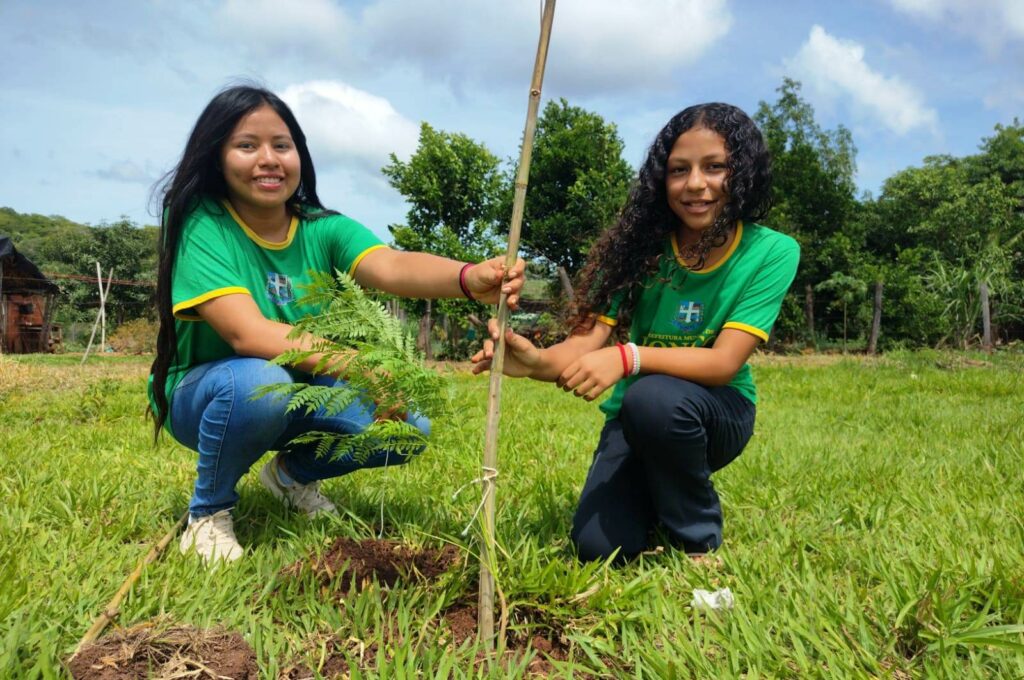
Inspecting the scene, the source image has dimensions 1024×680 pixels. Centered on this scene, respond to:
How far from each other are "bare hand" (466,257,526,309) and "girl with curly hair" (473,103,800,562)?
0.59 ft

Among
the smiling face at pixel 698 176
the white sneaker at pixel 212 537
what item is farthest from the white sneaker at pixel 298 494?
the smiling face at pixel 698 176

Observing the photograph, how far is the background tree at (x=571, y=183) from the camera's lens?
44.5 feet

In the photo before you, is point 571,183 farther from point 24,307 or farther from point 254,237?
point 24,307

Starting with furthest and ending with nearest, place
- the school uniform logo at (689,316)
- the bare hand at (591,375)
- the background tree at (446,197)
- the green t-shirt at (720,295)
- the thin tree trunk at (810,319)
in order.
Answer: the thin tree trunk at (810,319)
the background tree at (446,197)
the school uniform logo at (689,316)
the green t-shirt at (720,295)
the bare hand at (591,375)

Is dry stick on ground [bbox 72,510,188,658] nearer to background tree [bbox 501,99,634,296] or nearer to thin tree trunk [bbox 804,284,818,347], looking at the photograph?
background tree [bbox 501,99,634,296]

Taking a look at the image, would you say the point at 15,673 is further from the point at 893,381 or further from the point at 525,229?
the point at 525,229

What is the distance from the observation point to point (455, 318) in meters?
13.2

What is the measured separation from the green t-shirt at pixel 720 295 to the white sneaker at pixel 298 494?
1184 millimetres

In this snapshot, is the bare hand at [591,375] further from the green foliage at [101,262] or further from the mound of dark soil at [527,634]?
the green foliage at [101,262]

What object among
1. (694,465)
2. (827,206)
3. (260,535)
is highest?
(827,206)

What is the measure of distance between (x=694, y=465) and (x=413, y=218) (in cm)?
1149

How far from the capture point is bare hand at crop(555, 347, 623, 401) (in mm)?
1998

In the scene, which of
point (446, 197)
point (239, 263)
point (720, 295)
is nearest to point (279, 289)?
point (239, 263)

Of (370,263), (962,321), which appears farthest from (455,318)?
A: (370,263)
